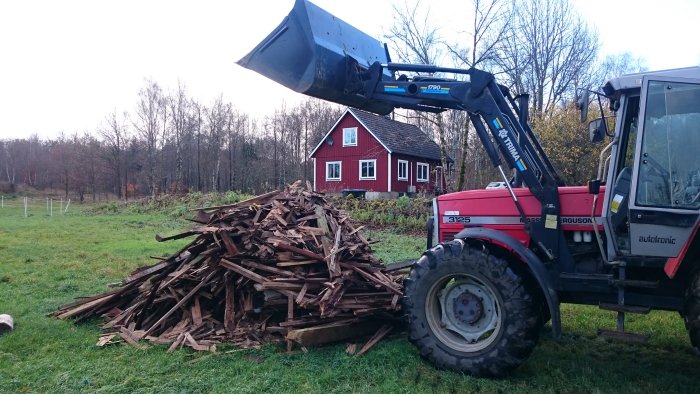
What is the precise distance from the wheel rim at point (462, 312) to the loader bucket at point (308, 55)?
2.42 metres

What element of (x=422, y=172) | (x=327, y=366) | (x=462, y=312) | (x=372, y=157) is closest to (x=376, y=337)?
(x=327, y=366)

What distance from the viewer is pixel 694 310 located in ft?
12.5

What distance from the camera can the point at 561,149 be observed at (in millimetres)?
20516

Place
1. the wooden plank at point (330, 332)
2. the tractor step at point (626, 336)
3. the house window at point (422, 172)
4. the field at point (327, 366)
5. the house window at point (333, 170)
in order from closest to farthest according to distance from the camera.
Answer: the tractor step at point (626, 336), the field at point (327, 366), the wooden plank at point (330, 332), the house window at point (333, 170), the house window at point (422, 172)

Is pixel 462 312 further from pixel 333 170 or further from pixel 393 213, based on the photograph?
pixel 333 170

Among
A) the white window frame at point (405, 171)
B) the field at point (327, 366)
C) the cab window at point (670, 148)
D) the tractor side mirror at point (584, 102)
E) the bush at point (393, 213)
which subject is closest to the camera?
the cab window at point (670, 148)

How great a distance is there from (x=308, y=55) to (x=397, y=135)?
31.5 m

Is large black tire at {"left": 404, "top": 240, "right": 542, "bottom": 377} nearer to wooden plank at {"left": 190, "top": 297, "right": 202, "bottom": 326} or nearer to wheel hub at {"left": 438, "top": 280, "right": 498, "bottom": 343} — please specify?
wheel hub at {"left": 438, "top": 280, "right": 498, "bottom": 343}

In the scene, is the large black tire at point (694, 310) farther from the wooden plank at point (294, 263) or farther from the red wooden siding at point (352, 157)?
the red wooden siding at point (352, 157)

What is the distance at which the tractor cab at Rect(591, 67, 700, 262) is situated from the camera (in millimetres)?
3990

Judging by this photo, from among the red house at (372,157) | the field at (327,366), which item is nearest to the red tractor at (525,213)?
the field at (327,366)

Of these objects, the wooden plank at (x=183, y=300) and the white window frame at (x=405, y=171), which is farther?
the white window frame at (x=405, y=171)

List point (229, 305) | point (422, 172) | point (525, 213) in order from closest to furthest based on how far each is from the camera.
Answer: point (525, 213) → point (229, 305) → point (422, 172)

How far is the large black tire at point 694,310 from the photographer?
3762mm
